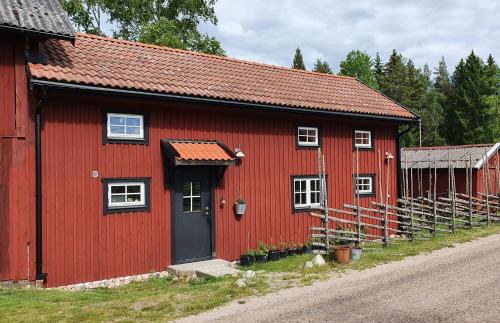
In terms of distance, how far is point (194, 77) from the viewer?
12258mm

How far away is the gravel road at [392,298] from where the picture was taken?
6570 mm

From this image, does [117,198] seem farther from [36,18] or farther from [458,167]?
[458,167]

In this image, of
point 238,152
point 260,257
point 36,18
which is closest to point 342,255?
point 260,257

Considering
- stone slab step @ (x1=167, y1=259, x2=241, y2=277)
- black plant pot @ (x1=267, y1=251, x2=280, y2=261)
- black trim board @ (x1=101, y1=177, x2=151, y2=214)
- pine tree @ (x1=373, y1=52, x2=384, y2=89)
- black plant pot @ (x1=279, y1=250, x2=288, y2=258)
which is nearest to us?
black trim board @ (x1=101, y1=177, x2=151, y2=214)

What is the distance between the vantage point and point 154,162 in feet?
35.1

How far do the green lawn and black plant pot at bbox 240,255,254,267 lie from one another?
0.41m

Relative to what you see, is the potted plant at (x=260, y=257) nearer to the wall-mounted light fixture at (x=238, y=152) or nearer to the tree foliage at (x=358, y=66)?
the wall-mounted light fixture at (x=238, y=152)

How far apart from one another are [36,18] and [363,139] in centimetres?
1058

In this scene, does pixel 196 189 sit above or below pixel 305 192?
above

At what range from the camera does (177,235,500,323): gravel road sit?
6570 millimetres

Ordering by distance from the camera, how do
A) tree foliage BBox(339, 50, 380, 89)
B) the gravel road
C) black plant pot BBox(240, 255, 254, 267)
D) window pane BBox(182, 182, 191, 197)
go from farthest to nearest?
tree foliage BBox(339, 50, 380, 89), black plant pot BBox(240, 255, 254, 267), window pane BBox(182, 182, 191, 197), the gravel road

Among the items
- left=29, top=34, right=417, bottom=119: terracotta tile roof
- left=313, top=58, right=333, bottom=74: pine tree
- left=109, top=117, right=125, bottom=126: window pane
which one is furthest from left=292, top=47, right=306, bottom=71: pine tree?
left=109, top=117, right=125, bottom=126: window pane

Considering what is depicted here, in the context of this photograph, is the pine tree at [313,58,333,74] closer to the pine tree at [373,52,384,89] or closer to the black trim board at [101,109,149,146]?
the pine tree at [373,52,384,89]

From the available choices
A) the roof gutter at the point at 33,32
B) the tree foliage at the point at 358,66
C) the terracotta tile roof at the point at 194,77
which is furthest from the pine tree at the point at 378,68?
the roof gutter at the point at 33,32
